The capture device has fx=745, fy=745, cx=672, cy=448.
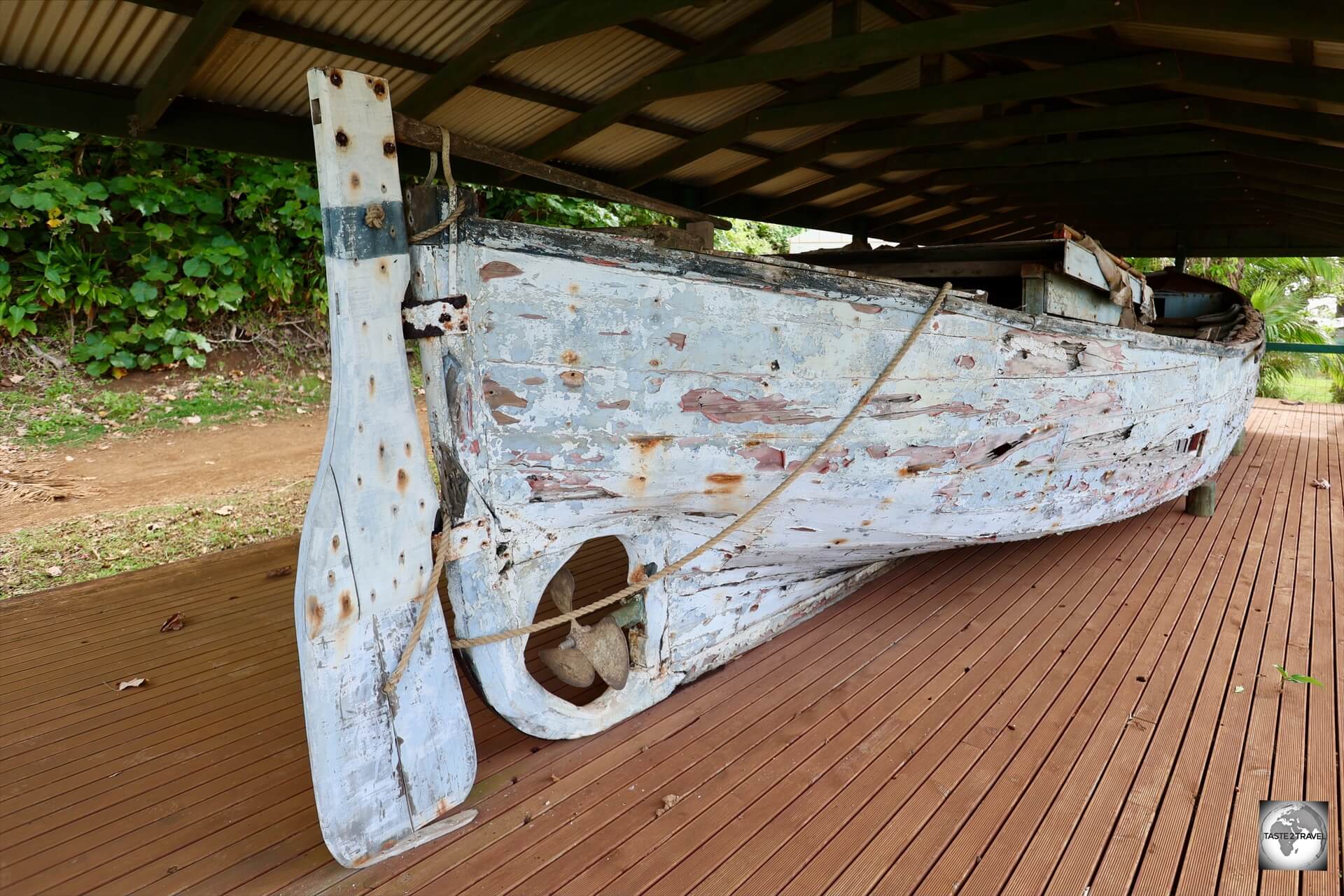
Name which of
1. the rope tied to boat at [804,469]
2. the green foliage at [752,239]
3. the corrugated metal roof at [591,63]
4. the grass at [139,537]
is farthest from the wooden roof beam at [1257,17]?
the green foliage at [752,239]

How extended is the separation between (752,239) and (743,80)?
34.0 feet

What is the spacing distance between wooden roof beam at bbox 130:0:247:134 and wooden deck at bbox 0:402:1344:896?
6.89 ft

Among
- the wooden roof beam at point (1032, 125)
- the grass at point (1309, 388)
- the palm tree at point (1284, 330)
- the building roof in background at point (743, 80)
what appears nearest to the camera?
the building roof in background at point (743, 80)

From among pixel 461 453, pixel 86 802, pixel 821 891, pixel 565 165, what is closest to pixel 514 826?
pixel 821 891

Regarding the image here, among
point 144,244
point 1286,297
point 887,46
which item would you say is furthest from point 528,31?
point 1286,297

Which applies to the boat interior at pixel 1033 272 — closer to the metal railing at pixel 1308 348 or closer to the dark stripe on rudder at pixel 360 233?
the dark stripe on rudder at pixel 360 233

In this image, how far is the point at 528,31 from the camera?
3139mm

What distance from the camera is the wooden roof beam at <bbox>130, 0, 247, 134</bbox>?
2615 mm

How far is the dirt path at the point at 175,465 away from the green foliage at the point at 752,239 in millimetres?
7619

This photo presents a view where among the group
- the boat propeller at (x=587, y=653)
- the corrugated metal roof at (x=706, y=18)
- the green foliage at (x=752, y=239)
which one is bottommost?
the boat propeller at (x=587, y=653)

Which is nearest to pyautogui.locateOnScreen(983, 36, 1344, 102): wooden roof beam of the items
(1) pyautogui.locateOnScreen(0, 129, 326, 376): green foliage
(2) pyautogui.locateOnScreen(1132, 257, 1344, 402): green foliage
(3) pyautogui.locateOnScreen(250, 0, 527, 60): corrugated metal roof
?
(3) pyautogui.locateOnScreen(250, 0, 527, 60): corrugated metal roof

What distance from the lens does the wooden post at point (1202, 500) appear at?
4.61 meters

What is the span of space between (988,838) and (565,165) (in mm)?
4755

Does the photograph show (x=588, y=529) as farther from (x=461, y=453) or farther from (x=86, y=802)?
(x=86, y=802)
